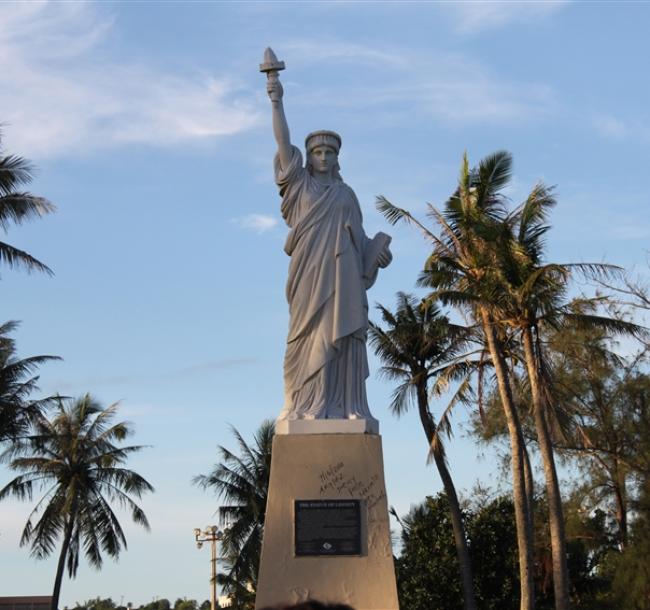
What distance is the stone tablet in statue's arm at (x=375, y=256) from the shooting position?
1137cm

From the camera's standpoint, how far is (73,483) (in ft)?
98.2

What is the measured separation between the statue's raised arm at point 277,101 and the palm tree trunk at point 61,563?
19.8 m

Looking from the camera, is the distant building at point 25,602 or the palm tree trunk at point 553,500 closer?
the palm tree trunk at point 553,500

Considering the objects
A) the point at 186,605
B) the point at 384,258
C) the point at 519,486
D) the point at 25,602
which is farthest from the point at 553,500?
the point at 186,605

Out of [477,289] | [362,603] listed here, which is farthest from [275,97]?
[477,289]

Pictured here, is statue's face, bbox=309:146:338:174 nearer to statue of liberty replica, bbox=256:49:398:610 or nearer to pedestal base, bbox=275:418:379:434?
statue of liberty replica, bbox=256:49:398:610

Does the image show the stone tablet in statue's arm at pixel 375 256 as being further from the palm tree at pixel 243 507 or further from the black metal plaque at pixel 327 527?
the palm tree at pixel 243 507

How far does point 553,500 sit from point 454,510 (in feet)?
13.1

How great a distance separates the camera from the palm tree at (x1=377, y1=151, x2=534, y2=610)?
20016 mm

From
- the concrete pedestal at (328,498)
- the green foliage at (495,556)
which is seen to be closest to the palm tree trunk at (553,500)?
the green foliage at (495,556)

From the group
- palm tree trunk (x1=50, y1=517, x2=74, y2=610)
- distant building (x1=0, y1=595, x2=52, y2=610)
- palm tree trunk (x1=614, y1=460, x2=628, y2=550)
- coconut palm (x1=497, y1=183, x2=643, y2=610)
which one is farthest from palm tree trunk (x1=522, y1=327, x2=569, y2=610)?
distant building (x1=0, y1=595, x2=52, y2=610)

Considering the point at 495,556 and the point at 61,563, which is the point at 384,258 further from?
the point at 61,563

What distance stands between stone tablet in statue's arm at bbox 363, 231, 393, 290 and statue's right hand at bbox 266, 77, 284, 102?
1.64 metres

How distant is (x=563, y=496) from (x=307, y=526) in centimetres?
1839
